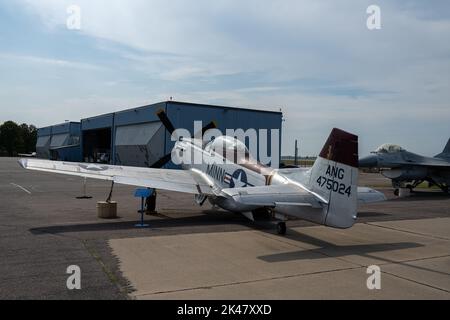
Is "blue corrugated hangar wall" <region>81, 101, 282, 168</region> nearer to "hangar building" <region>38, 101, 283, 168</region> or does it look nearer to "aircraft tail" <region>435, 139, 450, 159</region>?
"hangar building" <region>38, 101, 283, 168</region>

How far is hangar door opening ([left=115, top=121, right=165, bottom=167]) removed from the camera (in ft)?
120

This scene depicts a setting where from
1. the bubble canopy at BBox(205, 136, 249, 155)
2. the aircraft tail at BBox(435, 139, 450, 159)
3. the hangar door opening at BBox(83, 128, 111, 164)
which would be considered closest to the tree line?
the hangar door opening at BBox(83, 128, 111, 164)

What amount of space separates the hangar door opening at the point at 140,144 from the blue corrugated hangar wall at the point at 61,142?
1908cm

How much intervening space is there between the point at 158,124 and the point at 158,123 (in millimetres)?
91

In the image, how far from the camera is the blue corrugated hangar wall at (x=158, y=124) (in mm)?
34531

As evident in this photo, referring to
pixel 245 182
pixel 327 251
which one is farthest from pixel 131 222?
pixel 327 251

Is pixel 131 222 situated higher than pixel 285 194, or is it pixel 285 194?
pixel 285 194

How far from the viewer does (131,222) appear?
10.9 meters

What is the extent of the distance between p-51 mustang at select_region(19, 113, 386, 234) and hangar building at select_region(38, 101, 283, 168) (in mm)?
16941

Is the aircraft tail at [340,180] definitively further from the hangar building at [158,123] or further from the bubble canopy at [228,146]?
the hangar building at [158,123]

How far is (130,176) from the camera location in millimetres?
12281
